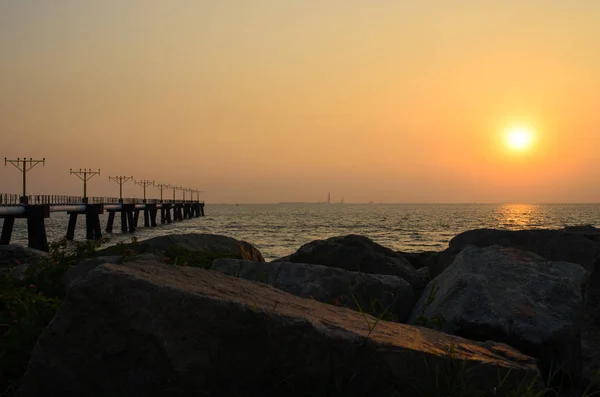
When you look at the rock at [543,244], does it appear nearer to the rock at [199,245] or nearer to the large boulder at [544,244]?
the large boulder at [544,244]

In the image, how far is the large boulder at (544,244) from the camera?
949cm

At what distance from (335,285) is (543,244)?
537 centimetres

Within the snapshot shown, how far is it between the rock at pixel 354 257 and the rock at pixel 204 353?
600 centimetres

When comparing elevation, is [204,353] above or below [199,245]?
below

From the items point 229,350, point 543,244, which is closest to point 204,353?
point 229,350

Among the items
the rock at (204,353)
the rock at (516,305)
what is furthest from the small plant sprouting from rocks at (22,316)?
the rock at (516,305)

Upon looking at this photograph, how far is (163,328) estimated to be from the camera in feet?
10.6

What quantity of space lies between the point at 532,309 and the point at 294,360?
2.69 meters

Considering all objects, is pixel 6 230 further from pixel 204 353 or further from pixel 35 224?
pixel 204 353

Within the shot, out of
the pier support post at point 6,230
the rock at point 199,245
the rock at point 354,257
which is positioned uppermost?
the rock at point 199,245

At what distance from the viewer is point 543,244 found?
32.1ft

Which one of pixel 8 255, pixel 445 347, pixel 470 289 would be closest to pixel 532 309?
pixel 470 289

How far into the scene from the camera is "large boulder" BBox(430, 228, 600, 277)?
949 centimetres

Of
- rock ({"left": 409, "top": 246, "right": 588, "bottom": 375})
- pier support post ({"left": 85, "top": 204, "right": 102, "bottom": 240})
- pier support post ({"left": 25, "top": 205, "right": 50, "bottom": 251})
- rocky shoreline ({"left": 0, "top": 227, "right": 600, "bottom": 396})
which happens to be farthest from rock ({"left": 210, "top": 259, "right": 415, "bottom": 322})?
pier support post ({"left": 85, "top": 204, "right": 102, "bottom": 240})
